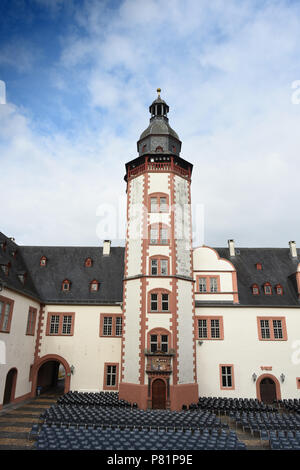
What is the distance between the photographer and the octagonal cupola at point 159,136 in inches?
1107

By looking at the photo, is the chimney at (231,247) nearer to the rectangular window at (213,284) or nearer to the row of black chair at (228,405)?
the rectangular window at (213,284)

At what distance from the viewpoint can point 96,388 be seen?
83.9ft

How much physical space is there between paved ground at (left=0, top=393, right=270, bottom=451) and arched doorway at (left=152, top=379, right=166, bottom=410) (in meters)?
4.17

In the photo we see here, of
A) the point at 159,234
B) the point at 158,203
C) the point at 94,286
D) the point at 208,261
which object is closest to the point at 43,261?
the point at 94,286

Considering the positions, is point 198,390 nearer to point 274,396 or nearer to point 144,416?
point 274,396

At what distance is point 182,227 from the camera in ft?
86.1

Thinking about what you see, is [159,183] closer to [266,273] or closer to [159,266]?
Answer: [159,266]

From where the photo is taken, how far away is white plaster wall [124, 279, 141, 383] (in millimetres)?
22312

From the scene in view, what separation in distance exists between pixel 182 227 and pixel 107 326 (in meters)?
10.9

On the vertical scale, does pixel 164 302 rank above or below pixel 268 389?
above

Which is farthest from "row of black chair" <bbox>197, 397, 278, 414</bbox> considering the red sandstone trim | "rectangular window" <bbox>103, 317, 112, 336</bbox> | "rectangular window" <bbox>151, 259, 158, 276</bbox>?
"rectangular window" <bbox>151, 259, 158, 276</bbox>

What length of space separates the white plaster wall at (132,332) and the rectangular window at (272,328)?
35.5 feet

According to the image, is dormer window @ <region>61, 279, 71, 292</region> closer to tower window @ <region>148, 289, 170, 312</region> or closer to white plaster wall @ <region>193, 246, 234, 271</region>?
tower window @ <region>148, 289, 170, 312</region>

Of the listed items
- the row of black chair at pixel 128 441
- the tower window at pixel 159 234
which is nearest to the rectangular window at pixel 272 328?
the tower window at pixel 159 234
